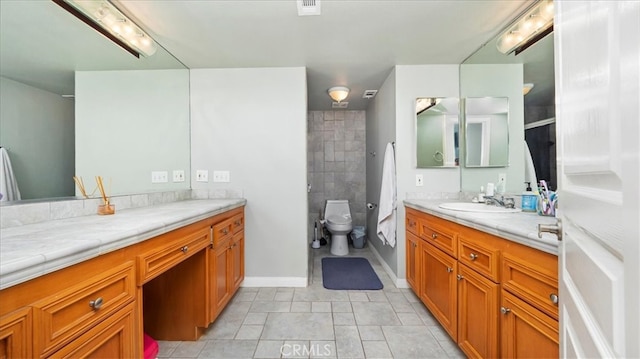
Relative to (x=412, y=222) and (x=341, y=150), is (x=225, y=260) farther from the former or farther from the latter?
(x=341, y=150)

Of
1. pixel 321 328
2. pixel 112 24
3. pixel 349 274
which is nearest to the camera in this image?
pixel 112 24

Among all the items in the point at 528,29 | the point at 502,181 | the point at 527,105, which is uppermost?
the point at 528,29

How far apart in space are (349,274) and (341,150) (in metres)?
2.08

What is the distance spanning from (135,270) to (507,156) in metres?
2.51

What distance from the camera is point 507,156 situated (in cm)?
199

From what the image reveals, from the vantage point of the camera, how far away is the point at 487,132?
222 cm

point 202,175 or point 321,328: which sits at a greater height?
point 202,175

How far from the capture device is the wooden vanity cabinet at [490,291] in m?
0.93

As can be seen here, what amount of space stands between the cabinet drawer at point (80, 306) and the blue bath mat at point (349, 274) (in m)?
1.83

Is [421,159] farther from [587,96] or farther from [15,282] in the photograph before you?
[15,282]

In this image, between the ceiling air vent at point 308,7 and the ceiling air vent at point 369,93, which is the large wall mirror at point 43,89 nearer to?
the ceiling air vent at point 308,7

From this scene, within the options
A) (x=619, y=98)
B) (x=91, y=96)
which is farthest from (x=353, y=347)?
(x=91, y=96)

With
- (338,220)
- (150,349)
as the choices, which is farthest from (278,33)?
(338,220)

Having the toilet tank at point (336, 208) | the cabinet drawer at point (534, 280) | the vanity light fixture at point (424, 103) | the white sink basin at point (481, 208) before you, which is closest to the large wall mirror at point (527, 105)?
the white sink basin at point (481, 208)
